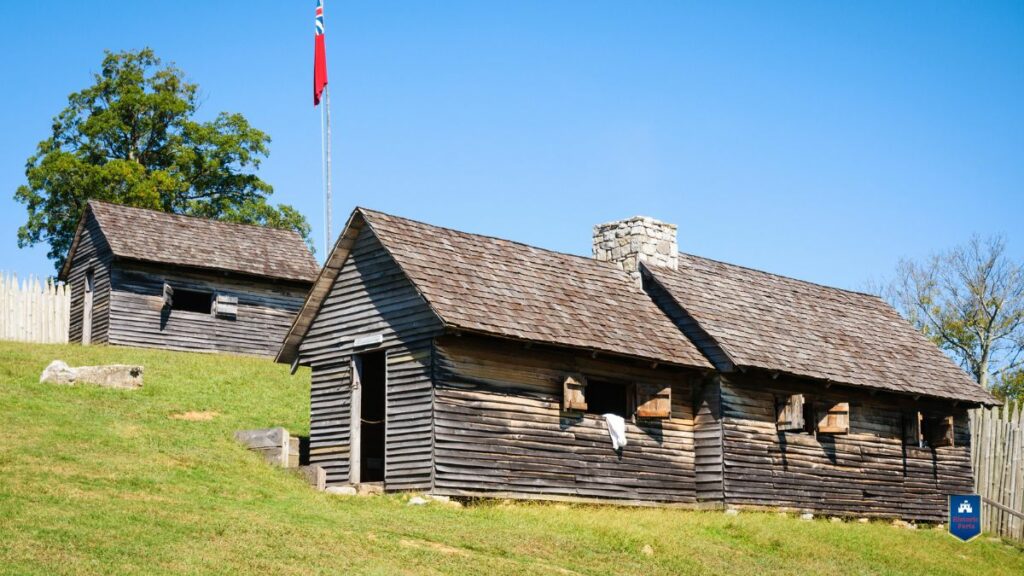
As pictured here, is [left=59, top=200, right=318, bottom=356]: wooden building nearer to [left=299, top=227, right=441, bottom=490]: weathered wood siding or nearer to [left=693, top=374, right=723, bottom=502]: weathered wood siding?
[left=299, top=227, right=441, bottom=490]: weathered wood siding

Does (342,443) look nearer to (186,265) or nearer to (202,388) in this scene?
(202,388)

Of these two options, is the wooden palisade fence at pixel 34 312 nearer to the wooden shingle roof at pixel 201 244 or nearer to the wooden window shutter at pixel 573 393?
the wooden shingle roof at pixel 201 244

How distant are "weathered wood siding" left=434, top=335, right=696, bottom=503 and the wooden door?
71.0 ft

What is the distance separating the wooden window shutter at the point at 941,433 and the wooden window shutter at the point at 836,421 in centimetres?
→ 444

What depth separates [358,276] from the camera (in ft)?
89.2

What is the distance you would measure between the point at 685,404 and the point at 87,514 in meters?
14.4

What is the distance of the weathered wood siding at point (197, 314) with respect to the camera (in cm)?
4103

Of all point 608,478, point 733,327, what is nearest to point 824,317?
point 733,327

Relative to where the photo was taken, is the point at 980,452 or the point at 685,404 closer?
the point at 685,404

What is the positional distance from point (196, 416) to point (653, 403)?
10531mm

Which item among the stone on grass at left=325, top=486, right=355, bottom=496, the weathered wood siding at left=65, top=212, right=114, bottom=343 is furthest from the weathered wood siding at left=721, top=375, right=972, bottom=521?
the weathered wood siding at left=65, top=212, right=114, bottom=343

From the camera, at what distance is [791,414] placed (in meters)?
29.5

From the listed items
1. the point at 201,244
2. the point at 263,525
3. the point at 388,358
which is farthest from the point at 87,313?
the point at 263,525

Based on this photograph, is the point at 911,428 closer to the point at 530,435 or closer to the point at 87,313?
the point at 530,435
